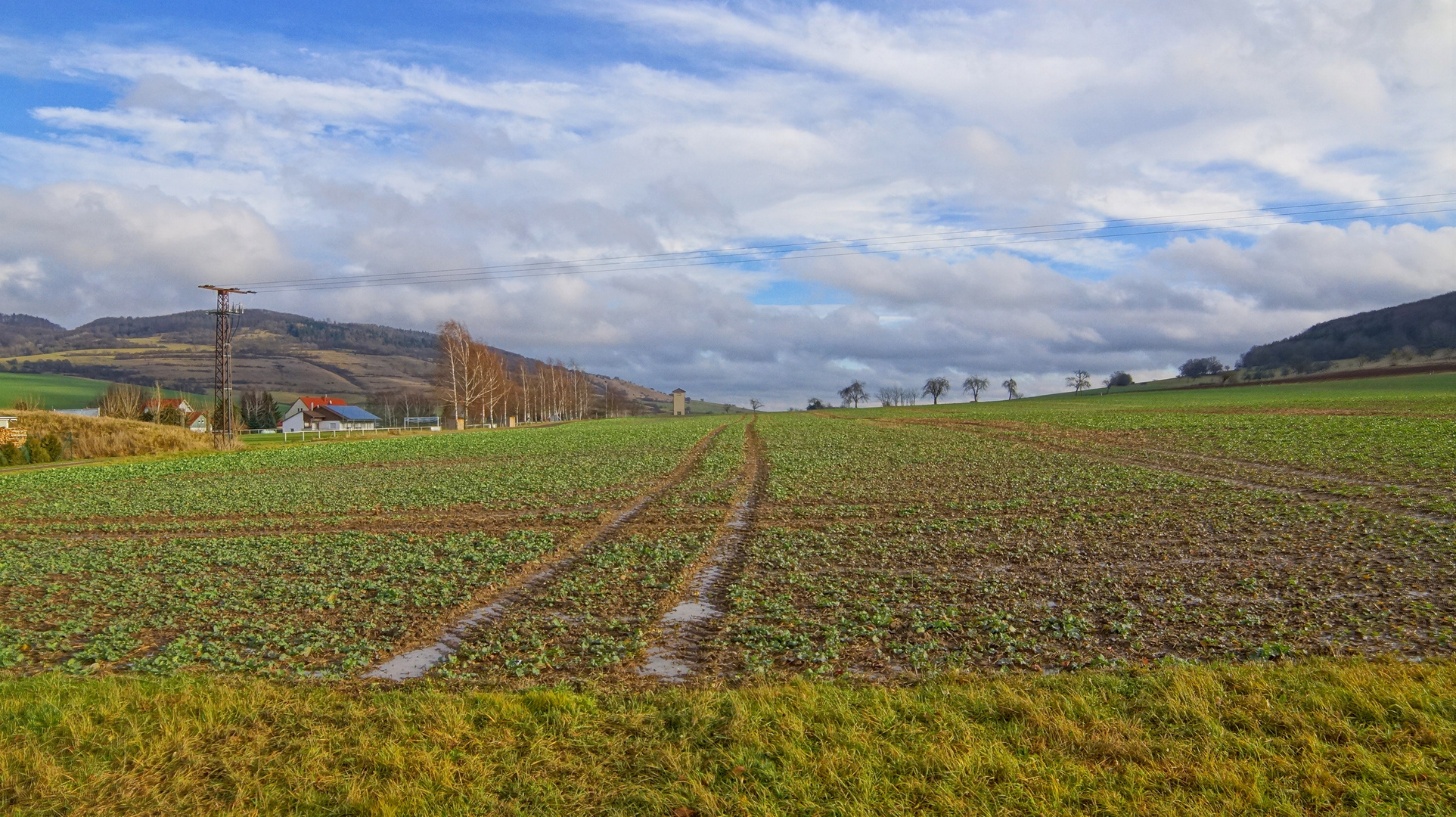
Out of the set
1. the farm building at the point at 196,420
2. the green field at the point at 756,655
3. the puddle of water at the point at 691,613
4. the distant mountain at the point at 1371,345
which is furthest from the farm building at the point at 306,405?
the distant mountain at the point at 1371,345

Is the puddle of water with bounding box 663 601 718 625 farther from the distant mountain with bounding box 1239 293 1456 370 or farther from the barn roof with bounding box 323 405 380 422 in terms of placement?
the distant mountain with bounding box 1239 293 1456 370

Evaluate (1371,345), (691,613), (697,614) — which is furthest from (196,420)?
(1371,345)

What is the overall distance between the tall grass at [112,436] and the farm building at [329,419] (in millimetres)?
53393

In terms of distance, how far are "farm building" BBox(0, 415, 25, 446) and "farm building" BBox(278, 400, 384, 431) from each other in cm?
5412

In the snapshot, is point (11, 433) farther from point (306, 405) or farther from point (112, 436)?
point (306, 405)

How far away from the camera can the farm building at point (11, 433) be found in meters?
54.2

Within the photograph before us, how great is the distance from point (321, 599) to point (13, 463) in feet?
181

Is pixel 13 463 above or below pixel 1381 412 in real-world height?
below

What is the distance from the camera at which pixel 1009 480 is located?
26531mm

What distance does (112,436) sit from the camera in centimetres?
5638

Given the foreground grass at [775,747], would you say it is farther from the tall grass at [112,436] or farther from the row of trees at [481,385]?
the row of trees at [481,385]

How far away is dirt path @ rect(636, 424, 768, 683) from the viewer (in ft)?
29.8

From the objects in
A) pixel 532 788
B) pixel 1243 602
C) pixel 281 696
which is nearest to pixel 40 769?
pixel 281 696

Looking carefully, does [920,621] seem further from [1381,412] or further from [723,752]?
[1381,412]
